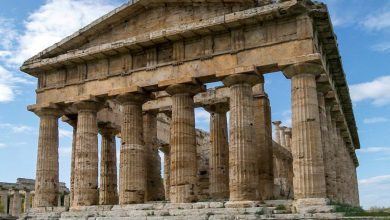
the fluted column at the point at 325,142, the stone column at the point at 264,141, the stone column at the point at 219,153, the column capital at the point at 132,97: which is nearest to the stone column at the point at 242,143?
the stone column at the point at 264,141

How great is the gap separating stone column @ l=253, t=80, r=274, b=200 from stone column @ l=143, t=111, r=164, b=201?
6515mm

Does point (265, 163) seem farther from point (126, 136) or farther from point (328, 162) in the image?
point (126, 136)

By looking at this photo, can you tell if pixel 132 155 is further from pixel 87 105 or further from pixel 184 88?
pixel 184 88

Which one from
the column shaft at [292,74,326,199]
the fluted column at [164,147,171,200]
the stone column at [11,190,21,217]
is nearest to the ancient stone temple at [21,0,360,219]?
the column shaft at [292,74,326,199]

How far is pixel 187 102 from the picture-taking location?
22.7 meters

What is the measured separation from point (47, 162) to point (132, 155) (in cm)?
508

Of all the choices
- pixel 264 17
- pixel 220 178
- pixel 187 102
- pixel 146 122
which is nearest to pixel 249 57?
pixel 264 17

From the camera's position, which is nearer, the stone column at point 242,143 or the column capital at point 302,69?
the column capital at point 302,69

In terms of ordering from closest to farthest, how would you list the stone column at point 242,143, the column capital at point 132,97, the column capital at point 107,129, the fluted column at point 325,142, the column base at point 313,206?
the column base at point 313,206 < the stone column at point 242,143 < the fluted column at point 325,142 < the column capital at point 132,97 < the column capital at point 107,129

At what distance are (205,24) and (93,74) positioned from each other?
6.71 meters

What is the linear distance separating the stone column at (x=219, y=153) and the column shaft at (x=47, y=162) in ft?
26.2

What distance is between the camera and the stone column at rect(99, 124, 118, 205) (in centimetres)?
2853

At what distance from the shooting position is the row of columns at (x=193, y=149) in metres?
19.7

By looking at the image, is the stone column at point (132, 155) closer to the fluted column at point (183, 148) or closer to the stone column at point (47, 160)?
the fluted column at point (183, 148)
